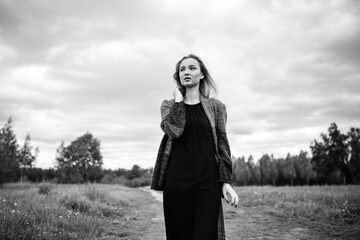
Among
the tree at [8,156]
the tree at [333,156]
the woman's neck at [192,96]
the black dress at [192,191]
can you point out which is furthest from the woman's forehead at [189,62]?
the tree at [333,156]

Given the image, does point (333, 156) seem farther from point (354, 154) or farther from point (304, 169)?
point (304, 169)

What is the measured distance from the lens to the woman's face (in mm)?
3086

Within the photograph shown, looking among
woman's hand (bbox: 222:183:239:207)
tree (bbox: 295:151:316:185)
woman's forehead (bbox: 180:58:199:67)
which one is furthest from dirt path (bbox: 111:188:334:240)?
tree (bbox: 295:151:316:185)

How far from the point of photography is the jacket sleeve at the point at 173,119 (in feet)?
8.93

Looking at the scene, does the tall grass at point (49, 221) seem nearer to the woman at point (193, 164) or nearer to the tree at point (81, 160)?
the woman at point (193, 164)

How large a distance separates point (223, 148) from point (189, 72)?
3.41 ft

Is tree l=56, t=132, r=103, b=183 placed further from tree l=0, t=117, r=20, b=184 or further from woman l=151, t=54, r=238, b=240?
woman l=151, t=54, r=238, b=240

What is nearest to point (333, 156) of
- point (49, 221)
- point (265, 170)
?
point (265, 170)

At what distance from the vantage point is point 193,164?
265cm

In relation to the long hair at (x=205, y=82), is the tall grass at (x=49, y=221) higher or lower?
lower

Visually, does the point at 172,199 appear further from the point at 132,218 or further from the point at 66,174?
the point at 66,174

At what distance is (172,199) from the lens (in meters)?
2.60

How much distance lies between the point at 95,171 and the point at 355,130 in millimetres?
57334

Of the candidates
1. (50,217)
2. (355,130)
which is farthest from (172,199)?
(355,130)
